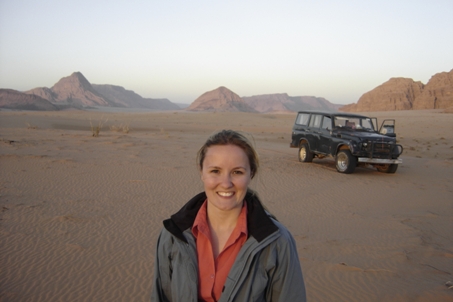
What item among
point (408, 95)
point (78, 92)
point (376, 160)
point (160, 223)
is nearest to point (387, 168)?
point (376, 160)

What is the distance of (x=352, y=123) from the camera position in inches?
510

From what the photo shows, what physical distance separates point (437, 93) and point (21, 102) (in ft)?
328

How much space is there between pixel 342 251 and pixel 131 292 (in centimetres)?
314

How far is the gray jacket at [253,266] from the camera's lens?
197cm

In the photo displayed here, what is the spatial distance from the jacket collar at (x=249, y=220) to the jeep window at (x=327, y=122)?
11.2 meters

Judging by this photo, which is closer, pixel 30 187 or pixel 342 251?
pixel 342 251

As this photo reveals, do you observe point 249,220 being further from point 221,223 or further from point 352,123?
point 352,123

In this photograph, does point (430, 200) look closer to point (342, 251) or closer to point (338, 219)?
point (338, 219)

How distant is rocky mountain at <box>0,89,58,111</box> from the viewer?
68625 mm

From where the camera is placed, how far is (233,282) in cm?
195

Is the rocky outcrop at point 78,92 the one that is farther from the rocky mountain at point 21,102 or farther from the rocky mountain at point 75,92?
the rocky mountain at point 21,102

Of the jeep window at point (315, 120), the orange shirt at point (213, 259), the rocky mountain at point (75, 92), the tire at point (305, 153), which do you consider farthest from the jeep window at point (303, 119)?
the rocky mountain at point (75, 92)

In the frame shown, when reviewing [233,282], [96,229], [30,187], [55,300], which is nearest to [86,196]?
[30,187]

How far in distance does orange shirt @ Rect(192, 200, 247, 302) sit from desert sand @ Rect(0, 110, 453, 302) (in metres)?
0.83
